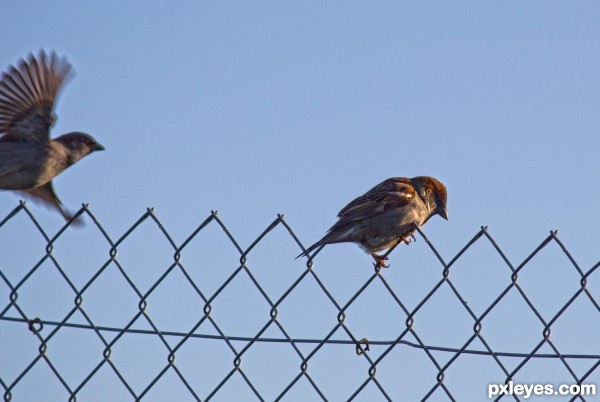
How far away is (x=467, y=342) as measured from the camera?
2.98 m

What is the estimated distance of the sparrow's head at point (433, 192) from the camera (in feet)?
18.7

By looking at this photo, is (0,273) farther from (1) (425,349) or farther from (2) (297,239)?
(1) (425,349)

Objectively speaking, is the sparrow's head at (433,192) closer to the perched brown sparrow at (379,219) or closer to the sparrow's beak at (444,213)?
the sparrow's beak at (444,213)

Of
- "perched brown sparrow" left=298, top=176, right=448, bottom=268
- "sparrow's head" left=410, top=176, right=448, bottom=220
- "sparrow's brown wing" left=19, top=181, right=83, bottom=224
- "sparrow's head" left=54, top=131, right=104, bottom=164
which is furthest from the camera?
"sparrow's head" left=410, top=176, right=448, bottom=220

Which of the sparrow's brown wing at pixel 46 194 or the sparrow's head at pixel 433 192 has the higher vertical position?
the sparrow's brown wing at pixel 46 194

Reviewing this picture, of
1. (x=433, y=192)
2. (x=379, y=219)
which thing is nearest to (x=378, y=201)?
(x=379, y=219)

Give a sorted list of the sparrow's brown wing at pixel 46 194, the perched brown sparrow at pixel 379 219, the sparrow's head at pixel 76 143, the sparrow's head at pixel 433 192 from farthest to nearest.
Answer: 1. the sparrow's head at pixel 433 192
2. the perched brown sparrow at pixel 379 219
3. the sparrow's head at pixel 76 143
4. the sparrow's brown wing at pixel 46 194

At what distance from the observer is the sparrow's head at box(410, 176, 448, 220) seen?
18.7ft

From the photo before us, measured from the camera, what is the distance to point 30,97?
4617mm

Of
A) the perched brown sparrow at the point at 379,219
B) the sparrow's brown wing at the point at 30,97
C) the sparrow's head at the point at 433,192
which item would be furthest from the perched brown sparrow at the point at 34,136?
the sparrow's head at the point at 433,192

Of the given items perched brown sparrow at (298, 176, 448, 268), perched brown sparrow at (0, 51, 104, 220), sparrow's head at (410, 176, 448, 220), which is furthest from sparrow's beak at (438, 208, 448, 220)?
perched brown sparrow at (0, 51, 104, 220)

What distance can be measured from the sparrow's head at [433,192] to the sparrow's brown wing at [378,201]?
90 millimetres

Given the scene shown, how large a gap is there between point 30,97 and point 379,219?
201 centimetres

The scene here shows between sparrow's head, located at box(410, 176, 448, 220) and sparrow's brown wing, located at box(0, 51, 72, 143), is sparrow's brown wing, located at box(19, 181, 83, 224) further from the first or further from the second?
sparrow's head, located at box(410, 176, 448, 220)
